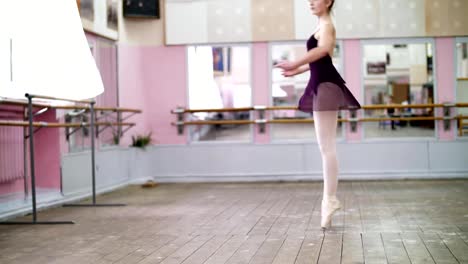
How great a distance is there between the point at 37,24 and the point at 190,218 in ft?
7.08

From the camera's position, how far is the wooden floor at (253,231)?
327cm

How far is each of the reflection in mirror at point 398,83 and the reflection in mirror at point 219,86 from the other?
1493 millimetres

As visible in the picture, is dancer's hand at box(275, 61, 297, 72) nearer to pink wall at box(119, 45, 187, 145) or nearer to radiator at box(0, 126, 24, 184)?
radiator at box(0, 126, 24, 184)

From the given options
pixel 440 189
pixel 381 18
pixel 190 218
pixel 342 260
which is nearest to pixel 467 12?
pixel 381 18

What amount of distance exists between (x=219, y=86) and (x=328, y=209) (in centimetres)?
475

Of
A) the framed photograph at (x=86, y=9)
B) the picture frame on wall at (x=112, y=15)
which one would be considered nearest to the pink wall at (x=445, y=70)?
the picture frame on wall at (x=112, y=15)

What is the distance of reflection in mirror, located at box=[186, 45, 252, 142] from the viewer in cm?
851

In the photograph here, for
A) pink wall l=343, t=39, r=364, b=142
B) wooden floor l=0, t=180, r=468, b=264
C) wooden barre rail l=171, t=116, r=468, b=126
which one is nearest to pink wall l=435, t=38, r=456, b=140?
wooden barre rail l=171, t=116, r=468, b=126

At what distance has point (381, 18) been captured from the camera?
8352 mm

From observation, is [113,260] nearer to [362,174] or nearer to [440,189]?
[440,189]

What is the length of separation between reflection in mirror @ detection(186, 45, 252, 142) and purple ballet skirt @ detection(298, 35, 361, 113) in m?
4.47

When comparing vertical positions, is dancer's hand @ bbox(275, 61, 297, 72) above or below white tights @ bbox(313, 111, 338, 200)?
above

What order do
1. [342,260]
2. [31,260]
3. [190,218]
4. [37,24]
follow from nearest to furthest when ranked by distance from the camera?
[342,260] → [31,260] → [190,218] → [37,24]

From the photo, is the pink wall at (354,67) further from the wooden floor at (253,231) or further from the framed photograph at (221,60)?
the wooden floor at (253,231)
